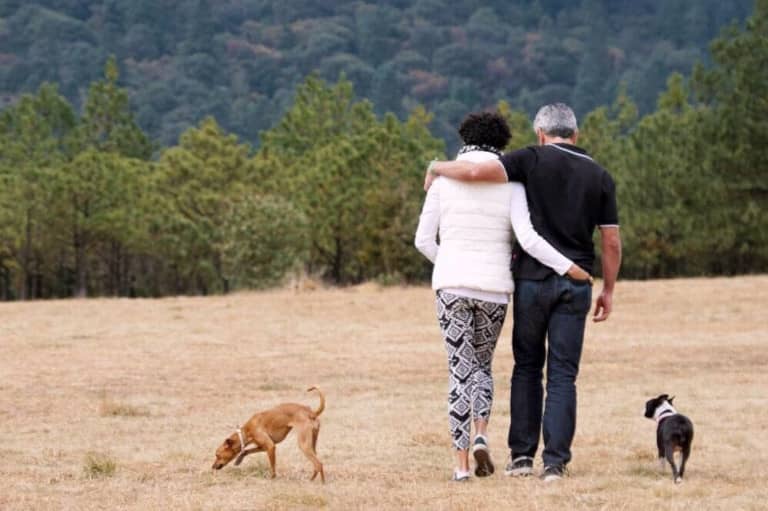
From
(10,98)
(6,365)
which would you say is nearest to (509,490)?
(6,365)

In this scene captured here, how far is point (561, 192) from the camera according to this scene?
25.1 feet

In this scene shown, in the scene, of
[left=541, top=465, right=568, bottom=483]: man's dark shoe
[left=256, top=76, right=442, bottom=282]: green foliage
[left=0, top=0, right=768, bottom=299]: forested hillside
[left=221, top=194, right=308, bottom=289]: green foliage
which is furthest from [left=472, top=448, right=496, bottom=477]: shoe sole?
[left=221, top=194, right=308, bottom=289]: green foliage

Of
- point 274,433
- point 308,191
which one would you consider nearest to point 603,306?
point 274,433

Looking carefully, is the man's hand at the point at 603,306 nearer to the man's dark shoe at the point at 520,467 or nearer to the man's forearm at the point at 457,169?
the man's dark shoe at the point at 520,467

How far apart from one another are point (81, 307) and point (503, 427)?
1752cm

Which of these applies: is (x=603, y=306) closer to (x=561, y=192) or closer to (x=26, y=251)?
(x=561, y=192)

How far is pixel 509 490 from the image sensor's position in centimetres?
738

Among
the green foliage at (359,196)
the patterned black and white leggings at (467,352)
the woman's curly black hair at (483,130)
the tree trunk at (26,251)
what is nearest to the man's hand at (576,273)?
the patterned black and white leggings at (467,352)

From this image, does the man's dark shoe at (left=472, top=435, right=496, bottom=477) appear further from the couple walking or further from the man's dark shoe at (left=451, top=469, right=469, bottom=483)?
the man's dark shoe at (left=451, top=469, right=469, bottom=483)

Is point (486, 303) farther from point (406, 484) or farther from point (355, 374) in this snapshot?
point (355, 374)

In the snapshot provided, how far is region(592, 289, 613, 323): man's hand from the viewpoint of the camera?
Result: 7895 millimetres

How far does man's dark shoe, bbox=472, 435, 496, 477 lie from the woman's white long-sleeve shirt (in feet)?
2.76

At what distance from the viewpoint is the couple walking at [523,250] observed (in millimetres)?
7645

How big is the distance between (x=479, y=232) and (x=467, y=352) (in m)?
0.70
